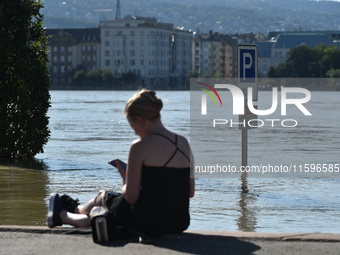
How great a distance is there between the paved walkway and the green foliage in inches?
7225

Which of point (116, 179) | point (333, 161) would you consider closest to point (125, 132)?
point (333, 161)

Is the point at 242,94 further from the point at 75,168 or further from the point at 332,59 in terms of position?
the point at 332,59

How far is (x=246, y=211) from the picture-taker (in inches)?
371

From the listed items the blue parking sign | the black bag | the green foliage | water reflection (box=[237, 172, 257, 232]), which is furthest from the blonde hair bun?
the green foliage

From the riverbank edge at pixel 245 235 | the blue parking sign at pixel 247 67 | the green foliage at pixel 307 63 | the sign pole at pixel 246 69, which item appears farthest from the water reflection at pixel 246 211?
the green foliage at pixel 307 63

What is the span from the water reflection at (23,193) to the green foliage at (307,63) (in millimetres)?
175817

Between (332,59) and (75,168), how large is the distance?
184 meters

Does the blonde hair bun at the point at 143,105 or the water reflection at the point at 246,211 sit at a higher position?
the blonde hair bun at the point at 143,105

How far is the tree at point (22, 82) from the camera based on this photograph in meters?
15.6

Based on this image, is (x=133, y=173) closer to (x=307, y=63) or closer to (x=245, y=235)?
(x=245, y=235)

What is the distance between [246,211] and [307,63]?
611 feet

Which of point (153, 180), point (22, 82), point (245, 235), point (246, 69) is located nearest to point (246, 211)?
point (246, 69)

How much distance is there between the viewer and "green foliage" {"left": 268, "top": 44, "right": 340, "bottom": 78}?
7451 inches

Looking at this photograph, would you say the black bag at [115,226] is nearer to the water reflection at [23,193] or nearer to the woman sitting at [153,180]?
the woman sitting at [153,180]
